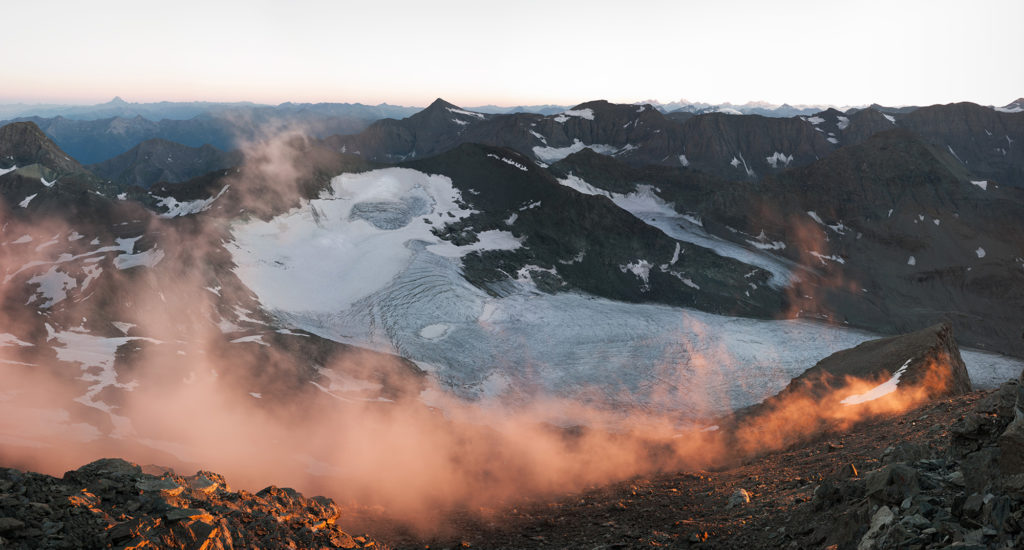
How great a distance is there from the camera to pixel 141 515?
46.4 feet

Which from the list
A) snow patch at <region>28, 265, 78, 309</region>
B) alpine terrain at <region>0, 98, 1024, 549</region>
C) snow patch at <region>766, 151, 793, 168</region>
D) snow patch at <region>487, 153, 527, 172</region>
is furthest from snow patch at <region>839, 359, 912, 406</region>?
snow patch at <region>766, 151, 793, 168</region>

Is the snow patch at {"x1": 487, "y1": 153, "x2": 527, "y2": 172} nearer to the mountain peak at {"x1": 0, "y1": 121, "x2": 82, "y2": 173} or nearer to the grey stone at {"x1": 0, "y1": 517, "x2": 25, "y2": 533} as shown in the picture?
the mountain peak at {"x1": 0, "y1": 121, "x2": 82, "y2": 173}

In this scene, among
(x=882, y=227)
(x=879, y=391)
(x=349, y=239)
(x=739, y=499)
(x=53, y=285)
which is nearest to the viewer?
(x=739, y=499)

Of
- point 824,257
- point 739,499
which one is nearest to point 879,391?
point 739,499

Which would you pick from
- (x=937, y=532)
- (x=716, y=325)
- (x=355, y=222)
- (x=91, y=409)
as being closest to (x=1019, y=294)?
(x=716, y=325)

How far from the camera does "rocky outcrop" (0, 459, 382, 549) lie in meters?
12.9

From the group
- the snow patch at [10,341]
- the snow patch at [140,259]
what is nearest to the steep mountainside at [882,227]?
the snow patch at [140,259]

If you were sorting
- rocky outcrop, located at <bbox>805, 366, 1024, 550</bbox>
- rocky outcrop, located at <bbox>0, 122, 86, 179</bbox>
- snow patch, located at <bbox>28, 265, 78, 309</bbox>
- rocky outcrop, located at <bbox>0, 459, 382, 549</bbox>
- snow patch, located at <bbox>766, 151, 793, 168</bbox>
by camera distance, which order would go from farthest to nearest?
snow patch, located at <bbox>766, 151, 793, 168</bbox> → rocky outcrop, located at <bbox>0, 122, 86, 179</bbox> → snow patch, located at <bbox>28, 265, 78, 309</bbox> → rocky outcrop, located at <bbox>0, 459, 382, 549</bbox> → rocky outcrop, located at <bbox>805, 366, 1024, 550</bbox>

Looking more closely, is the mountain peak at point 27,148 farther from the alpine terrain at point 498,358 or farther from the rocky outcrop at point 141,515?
the rocky outcrop at point 141,515

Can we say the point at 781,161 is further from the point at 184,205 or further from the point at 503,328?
the point at 184,205

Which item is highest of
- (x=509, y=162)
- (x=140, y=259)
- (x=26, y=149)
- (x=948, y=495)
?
(x=509, y=162)

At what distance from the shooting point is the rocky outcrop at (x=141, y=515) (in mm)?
12906

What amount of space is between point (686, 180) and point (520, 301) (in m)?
82.8

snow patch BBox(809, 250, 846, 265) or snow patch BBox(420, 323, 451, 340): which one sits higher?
snow patch BBox(809, 250, 846, 265)
